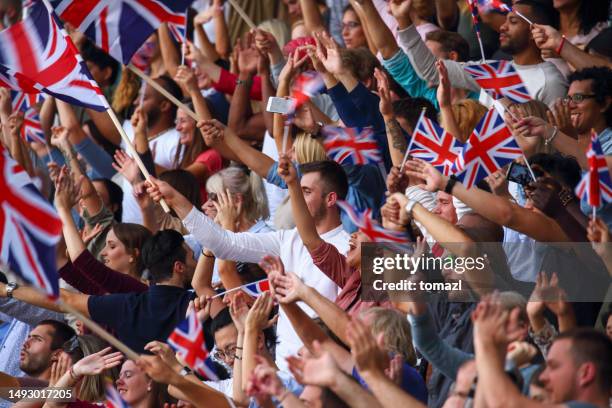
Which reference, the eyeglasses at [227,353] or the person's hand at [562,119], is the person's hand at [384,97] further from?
the eyeglasses at [227,353]

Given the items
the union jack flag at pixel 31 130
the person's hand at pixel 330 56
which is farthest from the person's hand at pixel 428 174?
the union jack flag at pixel 31 130

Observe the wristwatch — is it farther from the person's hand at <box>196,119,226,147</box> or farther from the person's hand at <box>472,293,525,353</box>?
the person's hand at <box>472,293,525,353</box>

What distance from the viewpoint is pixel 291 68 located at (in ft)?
29.5

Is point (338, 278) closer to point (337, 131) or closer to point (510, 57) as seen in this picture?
point (337, 131)

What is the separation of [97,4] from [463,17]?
310 cm

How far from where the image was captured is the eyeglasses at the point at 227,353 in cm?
720

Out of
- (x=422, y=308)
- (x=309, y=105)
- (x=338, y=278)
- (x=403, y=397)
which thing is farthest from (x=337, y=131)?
(x=403, y=397)

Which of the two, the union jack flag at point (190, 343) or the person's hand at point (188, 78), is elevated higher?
the union jack flag at point (190, 343)

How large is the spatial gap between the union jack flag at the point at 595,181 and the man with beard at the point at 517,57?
215 centimetres

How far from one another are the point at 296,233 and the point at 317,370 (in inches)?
101

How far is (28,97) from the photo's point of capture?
10.5 metres

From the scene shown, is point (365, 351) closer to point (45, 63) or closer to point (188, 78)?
point (45, 63)

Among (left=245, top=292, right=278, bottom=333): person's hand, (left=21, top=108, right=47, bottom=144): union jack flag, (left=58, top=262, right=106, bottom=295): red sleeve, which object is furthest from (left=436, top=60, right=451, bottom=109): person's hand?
(left=21, top=108, right=47, bottom=144): union jack flag

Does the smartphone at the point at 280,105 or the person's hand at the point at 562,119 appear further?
the smartphone at the point at 280,105
